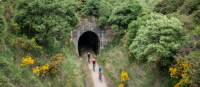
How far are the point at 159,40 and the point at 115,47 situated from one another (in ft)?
32.8

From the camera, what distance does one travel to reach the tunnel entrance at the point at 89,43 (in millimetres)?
38197

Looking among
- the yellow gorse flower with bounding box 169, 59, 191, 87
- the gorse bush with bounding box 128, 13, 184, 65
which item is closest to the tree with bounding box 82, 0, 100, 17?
the gorse bush with bounding box 128, 13, 184, 65

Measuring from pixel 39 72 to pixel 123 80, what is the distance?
6236 millimetres

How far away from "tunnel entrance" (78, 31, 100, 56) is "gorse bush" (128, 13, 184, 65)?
11936 millimetres

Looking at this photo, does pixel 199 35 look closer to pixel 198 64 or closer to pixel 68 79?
pixel 198 64

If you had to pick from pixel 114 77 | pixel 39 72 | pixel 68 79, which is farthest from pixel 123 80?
pixel 39 72

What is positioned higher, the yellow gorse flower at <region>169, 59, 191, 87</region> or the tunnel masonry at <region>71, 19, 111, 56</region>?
the yellow gorse flower at <region>169, 59, 191, 87</region>

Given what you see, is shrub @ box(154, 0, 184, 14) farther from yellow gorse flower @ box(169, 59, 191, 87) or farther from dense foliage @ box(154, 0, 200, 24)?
yellow gorse flower @ box(169, 59, 191, 87)

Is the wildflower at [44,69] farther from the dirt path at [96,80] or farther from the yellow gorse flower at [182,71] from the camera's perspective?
the yellow gorse flower at [182,71]

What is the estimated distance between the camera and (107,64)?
31.6 metres

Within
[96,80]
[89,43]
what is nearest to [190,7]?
[96,80]

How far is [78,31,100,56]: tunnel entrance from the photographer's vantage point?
38197 millimetres

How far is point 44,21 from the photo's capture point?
27203mm

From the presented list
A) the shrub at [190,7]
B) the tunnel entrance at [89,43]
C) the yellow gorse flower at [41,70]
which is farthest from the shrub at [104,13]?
the yellow gorse flower at [41,70]
